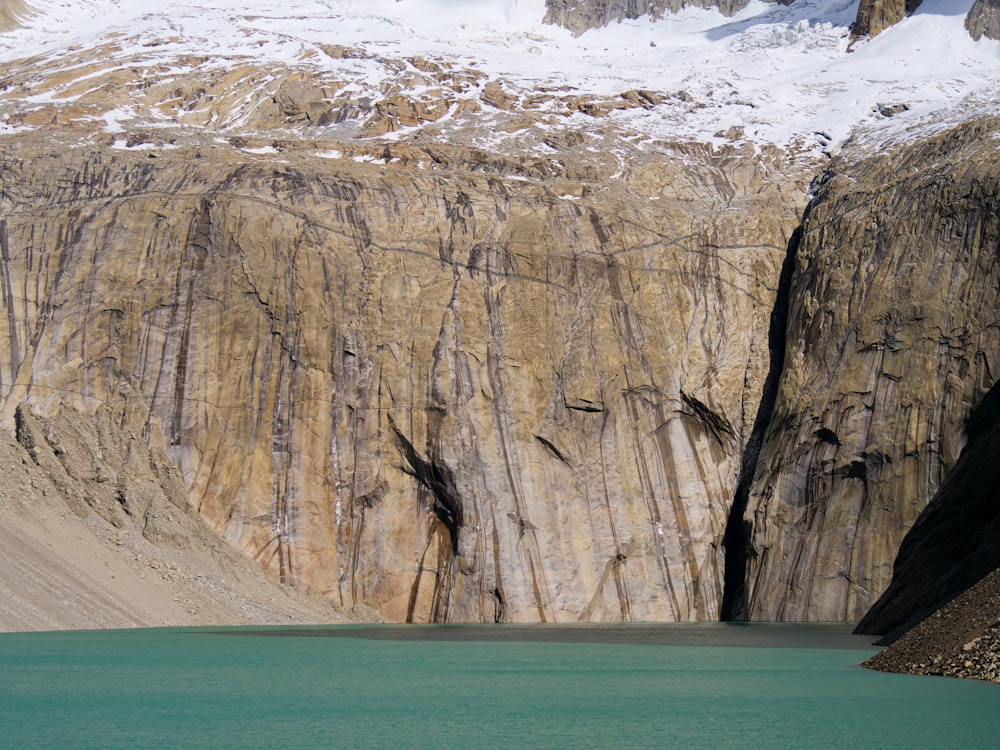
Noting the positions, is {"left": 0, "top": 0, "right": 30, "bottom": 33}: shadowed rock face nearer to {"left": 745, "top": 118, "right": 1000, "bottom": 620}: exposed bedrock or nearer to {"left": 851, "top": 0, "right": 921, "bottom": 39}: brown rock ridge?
{"left": 851, "top": 0, "right": 921, "bottom": 39}: brown rock ridge

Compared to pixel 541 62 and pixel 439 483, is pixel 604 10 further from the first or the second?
pixel 439 483

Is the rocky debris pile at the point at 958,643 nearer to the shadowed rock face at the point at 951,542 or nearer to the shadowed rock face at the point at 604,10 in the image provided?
Result: the shadowed rock face at the point at 951,542

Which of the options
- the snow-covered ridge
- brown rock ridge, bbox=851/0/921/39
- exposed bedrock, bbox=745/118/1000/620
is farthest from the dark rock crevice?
brown rock ridge, bbox=851/0/921/39

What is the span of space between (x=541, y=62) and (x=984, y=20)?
1129 inches

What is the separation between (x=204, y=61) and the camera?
264ft

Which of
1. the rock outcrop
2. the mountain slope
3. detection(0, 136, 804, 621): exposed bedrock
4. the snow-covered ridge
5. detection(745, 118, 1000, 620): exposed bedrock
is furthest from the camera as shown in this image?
the rock outcrop

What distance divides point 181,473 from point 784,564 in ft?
78.9

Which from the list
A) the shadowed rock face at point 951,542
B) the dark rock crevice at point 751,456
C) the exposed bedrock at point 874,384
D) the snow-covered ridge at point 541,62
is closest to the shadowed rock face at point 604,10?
the snow-covered ridge at point 541,62

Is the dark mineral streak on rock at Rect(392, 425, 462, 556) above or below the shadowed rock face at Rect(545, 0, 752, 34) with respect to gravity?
below

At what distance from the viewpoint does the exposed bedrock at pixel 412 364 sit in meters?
50.3

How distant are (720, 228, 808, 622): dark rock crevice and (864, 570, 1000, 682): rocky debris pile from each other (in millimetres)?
26731

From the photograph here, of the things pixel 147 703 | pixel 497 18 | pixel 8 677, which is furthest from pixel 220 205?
pixel 497 18

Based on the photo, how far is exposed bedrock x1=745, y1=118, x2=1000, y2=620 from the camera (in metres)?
47.8

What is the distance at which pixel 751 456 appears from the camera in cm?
5391
